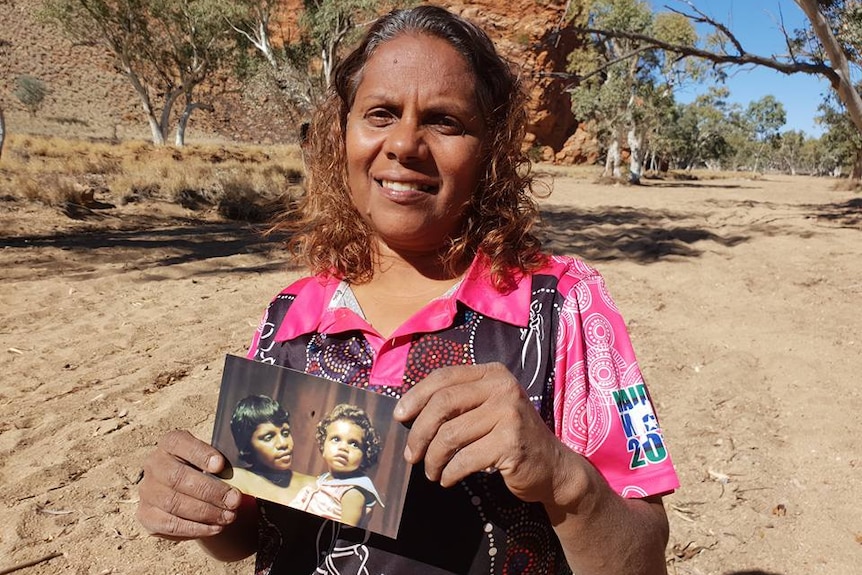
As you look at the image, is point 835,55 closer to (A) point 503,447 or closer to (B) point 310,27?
(A) point 503,447

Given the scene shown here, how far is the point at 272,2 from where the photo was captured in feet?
73.2

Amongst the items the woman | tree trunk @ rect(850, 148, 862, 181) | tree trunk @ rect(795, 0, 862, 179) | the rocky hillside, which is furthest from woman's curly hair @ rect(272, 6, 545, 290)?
the rocky hillside

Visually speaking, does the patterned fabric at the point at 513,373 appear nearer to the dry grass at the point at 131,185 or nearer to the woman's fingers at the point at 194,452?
the woman's fingers at the point at 194,452

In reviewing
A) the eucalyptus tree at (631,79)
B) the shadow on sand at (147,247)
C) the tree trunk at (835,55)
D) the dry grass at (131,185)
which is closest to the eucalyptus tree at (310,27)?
the dry grass at (131,185)

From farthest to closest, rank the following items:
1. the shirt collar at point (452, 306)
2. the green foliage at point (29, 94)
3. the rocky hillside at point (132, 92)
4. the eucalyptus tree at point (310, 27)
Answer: the rocky hillside at point (132, 92) → the green foliage at point (29, 94) → the eucalyptus tree at point (310, 27) → the shirt collar at point (452, 306)

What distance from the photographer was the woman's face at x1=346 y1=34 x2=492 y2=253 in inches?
47.5

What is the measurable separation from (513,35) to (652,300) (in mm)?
41434

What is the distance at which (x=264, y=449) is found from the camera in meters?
1.01

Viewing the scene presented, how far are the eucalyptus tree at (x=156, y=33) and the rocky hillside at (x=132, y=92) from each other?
9.50 metres

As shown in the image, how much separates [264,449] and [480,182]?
2.43 feet

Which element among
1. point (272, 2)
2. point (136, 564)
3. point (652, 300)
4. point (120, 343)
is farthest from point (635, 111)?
point (136, 564)

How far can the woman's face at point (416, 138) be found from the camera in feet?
3.96

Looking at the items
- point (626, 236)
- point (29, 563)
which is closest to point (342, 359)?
point (29, 563)

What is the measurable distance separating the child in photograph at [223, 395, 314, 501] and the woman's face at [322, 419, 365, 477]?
59mm
